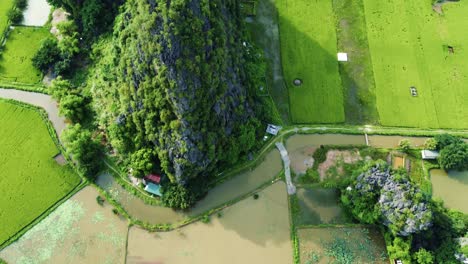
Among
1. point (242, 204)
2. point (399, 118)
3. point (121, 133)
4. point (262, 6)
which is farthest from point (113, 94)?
point (399, 118)

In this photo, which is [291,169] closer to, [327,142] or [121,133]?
[327,142]

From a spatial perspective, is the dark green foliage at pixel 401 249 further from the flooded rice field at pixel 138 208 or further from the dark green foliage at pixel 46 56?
the dark green foliage at pixel 46 56

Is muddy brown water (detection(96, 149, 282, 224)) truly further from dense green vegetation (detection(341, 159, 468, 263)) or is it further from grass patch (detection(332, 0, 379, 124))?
grass patch (detection(332, 0, 379, 124))

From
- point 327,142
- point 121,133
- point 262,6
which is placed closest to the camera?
point 121,133

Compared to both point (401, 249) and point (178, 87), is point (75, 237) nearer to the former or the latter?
point (178, 87)

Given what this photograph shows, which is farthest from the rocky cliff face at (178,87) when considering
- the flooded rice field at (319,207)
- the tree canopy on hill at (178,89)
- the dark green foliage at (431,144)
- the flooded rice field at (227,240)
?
the dark green foliage at (431,144)

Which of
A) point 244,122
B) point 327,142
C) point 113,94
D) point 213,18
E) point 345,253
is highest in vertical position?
point 213,18
